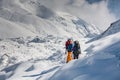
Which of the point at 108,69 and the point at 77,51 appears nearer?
the point at 108,69

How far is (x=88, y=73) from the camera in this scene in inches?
739

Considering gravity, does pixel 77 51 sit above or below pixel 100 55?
above

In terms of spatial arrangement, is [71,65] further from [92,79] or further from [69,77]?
[92,79]

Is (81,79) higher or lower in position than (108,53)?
lower

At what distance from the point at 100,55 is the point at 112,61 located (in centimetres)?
147

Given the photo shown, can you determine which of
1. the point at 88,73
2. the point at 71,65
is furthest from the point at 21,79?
the point at 88,73

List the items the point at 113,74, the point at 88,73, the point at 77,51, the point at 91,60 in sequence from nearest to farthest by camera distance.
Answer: the point at 113,74
the point at 88,73
the point at 91,60
the point at 77,51

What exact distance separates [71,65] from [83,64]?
1.09 m

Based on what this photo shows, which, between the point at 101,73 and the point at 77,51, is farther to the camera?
the point at 77,51

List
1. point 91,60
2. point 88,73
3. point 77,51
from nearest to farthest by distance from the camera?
point 88,73
point 91,60
point 77,51

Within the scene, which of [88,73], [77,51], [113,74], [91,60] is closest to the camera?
[113,74]

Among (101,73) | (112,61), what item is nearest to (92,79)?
(101,73)

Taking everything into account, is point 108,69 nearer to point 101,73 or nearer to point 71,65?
point 101,73

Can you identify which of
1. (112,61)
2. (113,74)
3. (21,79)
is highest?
(21,79)
